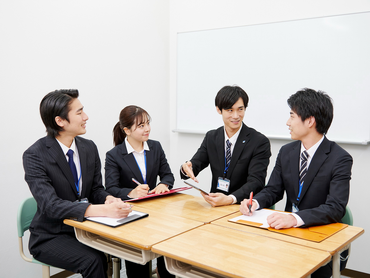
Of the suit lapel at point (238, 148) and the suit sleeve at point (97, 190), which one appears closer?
the suit sleeve at point (97, 190)

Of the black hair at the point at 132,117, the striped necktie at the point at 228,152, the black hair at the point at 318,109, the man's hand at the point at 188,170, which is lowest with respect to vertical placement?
the man's hand at the point at 188,170

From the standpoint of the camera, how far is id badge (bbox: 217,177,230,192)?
266cm

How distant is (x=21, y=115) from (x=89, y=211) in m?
1.30

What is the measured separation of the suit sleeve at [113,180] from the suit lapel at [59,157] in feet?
1.38

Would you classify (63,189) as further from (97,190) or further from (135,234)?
(135,234)

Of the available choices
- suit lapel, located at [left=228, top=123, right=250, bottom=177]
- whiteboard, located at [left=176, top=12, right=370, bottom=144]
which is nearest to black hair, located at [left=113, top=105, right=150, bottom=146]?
suit lapel, located at [left=228, top=123, right=250, bottom=177]

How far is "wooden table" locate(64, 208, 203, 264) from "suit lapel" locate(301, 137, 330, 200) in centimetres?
71

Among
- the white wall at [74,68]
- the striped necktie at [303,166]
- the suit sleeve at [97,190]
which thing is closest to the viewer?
the striped necktie at [303,166]

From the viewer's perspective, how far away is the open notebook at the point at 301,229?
1.72m

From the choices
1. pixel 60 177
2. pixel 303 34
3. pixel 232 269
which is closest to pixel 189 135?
pixel 303 34

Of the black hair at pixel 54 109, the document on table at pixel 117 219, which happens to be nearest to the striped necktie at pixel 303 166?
the document on table at pixel 117 219

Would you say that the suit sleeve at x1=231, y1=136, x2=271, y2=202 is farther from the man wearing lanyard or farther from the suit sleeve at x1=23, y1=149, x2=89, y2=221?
the suit sleeve at x1=23, y1=149, x2=89, y2=221

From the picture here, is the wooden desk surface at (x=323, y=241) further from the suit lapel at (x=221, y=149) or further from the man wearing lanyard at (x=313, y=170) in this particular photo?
the suit lapel at (x=221, y=149)

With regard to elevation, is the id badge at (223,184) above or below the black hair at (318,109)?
below
